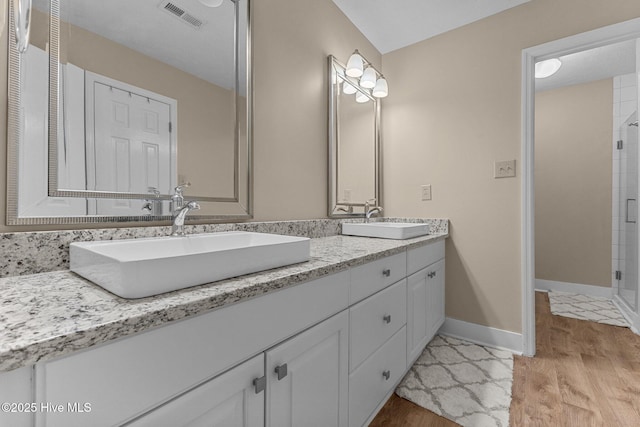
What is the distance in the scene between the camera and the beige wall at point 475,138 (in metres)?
1.93

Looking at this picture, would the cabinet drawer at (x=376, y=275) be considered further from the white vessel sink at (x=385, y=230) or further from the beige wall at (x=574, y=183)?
the beige wall at (x=574, y=183)

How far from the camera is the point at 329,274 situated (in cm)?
95

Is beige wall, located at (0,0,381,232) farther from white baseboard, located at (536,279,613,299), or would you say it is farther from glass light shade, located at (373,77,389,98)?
white baseboard, located at (536,279,613,299)

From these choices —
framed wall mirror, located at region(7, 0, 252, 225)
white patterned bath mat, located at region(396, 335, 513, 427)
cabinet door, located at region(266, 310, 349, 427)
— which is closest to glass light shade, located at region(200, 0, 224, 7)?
framed wall mirror, located at region(7, 0, 252, 225)

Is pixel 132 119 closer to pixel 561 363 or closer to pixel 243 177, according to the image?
pixel 243 177

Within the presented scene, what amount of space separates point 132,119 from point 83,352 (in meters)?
0.84

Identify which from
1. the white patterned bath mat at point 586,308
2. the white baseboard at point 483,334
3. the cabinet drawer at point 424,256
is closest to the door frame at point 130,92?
the cabinet drawer at point 424,256

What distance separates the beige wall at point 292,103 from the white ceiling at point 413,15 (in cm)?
17

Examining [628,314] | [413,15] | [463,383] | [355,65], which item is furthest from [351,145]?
[628,314]

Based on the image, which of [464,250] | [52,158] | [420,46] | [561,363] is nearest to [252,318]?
[52,158]

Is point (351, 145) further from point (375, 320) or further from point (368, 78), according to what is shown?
point (375, 320)

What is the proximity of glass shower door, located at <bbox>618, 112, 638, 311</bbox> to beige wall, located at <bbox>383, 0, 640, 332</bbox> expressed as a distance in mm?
1351

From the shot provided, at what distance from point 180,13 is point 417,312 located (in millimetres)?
1757

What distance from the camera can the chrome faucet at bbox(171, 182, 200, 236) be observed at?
1056 millimetres
